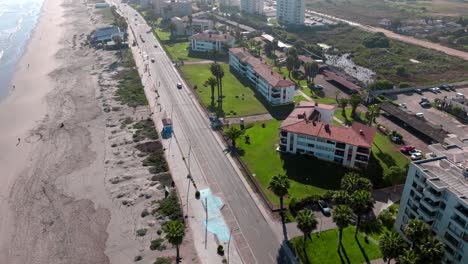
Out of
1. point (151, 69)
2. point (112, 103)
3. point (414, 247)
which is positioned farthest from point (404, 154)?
point (151, 69)

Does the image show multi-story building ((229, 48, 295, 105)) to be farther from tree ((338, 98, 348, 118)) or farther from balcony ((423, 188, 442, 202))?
balcony ((423, 188, 442, 202))

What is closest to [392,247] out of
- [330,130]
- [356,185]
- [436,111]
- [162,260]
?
[356,185]

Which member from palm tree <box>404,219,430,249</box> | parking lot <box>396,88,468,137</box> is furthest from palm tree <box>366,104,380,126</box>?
palm tree <box>404,219,430,249</box>

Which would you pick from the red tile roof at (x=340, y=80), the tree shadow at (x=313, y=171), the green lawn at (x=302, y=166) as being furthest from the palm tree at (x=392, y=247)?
the red tile roof at (x=340, y=80)

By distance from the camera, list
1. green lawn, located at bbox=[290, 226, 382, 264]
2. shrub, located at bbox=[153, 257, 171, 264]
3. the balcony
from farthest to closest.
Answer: green lawn, located at bbox=[290, 226, 382, 264], shrub, located at bbox=[153, 257, 171, 264], the balcony

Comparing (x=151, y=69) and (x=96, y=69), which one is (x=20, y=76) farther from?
(x=151, y=69)

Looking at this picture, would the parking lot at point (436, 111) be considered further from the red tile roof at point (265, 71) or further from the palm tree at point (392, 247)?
the palm tree at point (392, 247)
